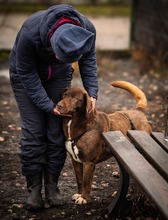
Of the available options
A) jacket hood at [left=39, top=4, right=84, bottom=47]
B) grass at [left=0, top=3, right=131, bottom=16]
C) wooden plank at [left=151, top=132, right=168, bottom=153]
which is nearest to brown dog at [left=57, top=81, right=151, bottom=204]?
wooden plank at [left=151, top=132, right=168, bottom=153]

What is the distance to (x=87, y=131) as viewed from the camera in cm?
370

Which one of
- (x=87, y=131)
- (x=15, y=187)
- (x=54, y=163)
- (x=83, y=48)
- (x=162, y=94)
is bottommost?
(x=162, y=94)

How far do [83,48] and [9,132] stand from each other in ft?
9.01

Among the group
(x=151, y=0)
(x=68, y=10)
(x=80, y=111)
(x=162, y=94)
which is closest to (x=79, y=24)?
(x=68, y=10)

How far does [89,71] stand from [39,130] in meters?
0.64

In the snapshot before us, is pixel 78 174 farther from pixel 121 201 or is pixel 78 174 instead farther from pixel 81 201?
pixel 121 201

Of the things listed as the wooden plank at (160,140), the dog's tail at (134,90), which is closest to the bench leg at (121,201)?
the wooden plank at (160,140)

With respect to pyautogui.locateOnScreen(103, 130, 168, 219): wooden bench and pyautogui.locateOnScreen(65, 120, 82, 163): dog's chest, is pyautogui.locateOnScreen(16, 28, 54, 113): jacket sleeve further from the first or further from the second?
pyautogui.locateOnScreen(103, 130, 168, 219): wooden bench

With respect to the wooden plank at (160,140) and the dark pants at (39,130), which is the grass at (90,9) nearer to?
the dark pants at (39,130)

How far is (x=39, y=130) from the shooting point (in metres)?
3.69

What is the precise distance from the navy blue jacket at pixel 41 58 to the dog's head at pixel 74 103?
9 cm

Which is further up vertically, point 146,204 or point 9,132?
point 146,204

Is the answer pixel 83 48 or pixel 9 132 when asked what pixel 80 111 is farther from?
pixel 9 132

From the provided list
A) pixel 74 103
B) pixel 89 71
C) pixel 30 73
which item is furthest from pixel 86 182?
pixel 30 73
